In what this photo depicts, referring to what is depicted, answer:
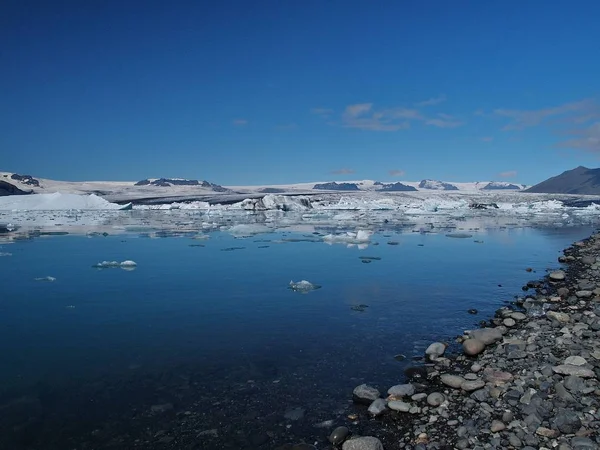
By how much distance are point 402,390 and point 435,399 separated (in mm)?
258

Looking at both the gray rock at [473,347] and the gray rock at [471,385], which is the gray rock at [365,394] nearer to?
the gray rock at [471,385]

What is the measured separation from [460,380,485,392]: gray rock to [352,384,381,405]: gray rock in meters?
0.68

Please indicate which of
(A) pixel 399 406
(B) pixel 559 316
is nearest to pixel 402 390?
(A) pixel 399 406

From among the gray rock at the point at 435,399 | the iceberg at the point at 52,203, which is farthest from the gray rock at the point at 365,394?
the iceberg at the point at 52,203

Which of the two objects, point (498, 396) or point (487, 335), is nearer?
point (498, 396)

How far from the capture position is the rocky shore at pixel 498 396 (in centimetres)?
263

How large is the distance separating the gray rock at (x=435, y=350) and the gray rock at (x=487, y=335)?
1.45 feet

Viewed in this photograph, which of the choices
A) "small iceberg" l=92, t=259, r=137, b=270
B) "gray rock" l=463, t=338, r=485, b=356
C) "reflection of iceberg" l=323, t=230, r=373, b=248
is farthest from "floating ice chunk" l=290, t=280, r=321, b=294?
"reflection of iceberg" l=323, t=230, r=373, b=248

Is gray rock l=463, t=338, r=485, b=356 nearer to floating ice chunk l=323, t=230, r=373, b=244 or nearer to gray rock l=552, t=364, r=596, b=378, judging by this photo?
gray rock l=552, t=364, r=596, b=378

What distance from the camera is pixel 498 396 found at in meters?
3.14

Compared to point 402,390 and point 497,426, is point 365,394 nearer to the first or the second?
point 402,390

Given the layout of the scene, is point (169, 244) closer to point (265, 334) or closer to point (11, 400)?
point (265, 334)

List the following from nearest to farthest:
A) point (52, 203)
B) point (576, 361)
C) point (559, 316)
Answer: point (576, 361)
point (559, 316)
point (52, 203)

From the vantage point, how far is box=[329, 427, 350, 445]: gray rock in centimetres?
276
